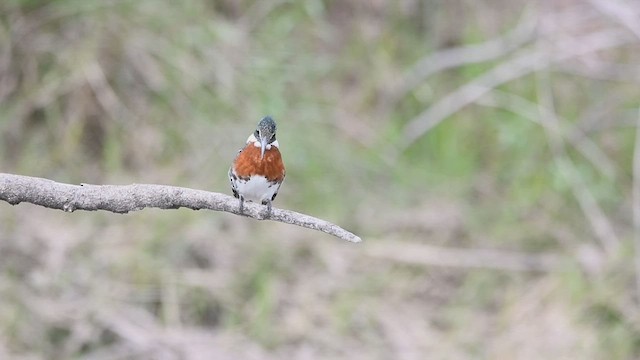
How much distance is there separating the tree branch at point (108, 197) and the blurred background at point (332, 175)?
257 centimetres

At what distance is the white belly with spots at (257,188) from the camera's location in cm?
184

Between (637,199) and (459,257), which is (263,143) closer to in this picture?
(459,257)

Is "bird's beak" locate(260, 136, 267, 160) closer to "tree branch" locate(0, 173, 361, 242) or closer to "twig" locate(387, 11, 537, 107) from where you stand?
"tree branch" locate(0, 173, 361, 242)

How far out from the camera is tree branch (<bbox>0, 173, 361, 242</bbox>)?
1.35m

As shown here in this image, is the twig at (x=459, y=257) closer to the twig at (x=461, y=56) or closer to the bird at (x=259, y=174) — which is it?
the twig at (x=461, y=56)

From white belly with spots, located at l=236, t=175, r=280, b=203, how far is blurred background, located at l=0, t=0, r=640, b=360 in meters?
2.22


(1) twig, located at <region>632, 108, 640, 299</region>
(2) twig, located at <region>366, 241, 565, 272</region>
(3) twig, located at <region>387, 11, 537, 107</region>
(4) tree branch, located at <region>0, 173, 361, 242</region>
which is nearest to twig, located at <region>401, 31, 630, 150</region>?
(3) twig, located at <region>387, 11, 537, 107</region>

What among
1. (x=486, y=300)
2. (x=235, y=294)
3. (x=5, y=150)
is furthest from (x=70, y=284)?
(x=486, y=300)

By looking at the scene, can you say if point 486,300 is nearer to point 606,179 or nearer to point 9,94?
point 606,179

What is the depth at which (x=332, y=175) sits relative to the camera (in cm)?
511

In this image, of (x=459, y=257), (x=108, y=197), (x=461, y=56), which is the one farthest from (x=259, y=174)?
(x=461, y=56)

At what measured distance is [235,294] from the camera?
4.34 m

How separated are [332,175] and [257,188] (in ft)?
10.7

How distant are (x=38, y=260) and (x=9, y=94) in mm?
1043
